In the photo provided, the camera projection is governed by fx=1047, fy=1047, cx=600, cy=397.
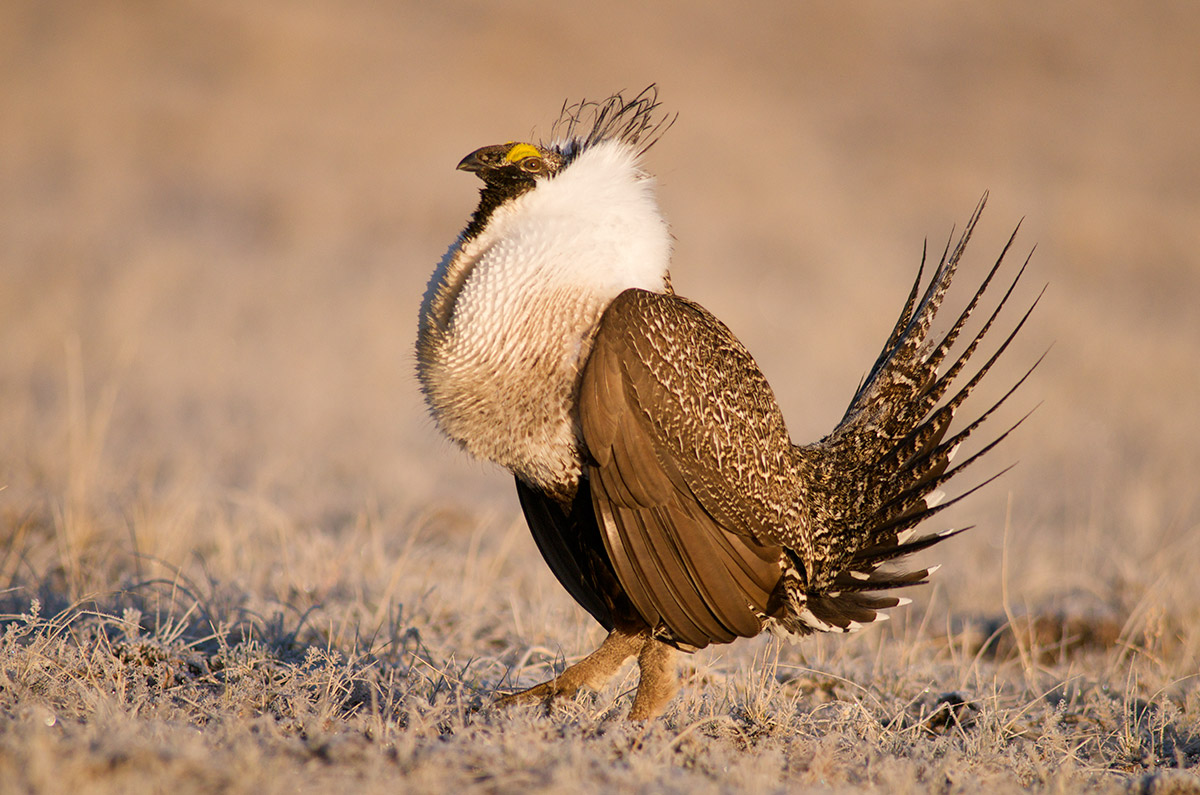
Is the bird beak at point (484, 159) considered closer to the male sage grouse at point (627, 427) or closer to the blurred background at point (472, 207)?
the male sage grouse at point (627, 427)

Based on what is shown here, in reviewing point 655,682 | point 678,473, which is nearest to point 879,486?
point 678,473

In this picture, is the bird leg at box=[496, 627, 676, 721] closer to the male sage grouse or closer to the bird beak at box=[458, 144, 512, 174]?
the male sage grouse

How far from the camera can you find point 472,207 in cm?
1327

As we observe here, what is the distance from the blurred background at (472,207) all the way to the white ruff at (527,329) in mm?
367

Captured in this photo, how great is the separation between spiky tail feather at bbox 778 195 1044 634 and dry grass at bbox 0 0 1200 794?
0.86ft

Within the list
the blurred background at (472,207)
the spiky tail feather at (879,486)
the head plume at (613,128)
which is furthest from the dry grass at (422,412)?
the head plume at (613,128)

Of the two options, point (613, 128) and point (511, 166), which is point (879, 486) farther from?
point (511, 166)


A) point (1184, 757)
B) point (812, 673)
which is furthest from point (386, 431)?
point (1184, 757)

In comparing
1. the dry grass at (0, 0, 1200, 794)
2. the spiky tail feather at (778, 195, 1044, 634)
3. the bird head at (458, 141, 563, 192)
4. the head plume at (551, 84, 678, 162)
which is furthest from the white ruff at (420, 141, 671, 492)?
the spiky tail feather at (778, 195, 1044, 634)

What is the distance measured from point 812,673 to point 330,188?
415 inches

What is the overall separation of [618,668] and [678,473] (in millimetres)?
645

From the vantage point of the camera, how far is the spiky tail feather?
3021 mm

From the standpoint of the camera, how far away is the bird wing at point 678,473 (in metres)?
2.61

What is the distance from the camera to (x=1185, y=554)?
508 centimetres
